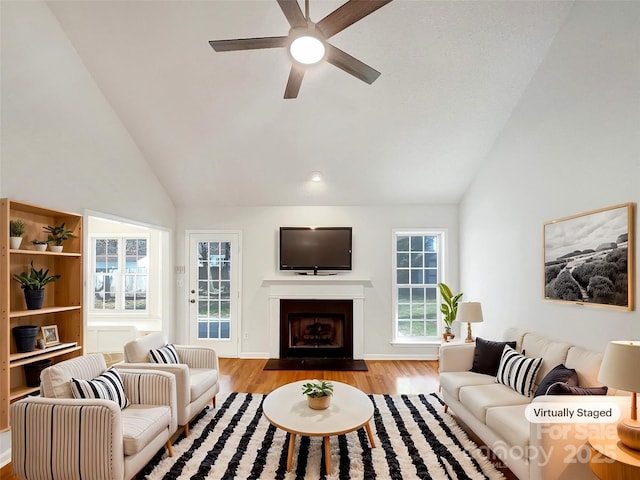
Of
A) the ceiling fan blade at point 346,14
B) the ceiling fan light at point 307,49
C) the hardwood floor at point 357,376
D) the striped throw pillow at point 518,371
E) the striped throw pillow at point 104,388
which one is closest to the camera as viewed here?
the ceiling fan blade at point 346,14

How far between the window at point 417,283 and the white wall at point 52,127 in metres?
4.02

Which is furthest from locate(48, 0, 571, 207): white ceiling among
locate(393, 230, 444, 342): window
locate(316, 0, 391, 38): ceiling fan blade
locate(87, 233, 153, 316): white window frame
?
locate(87, 233, 153, 316): white window frame

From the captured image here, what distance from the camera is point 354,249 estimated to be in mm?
5613

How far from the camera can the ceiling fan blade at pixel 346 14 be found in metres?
1.83

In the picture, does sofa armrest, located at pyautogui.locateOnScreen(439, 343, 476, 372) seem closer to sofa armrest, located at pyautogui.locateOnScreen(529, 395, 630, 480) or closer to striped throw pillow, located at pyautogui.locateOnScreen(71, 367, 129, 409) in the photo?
sofa armrest, located at pyautogui.locateOnScreen(529, 395, 630, 480)

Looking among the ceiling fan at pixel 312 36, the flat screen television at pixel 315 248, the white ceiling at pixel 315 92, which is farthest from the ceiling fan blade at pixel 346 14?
the flat screen television at pixel 315 248

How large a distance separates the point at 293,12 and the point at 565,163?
263 cm

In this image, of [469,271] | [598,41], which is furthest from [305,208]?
[598,41]

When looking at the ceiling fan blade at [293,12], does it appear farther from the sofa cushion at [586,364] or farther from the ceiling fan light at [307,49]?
the sofa cushion at [586,364]

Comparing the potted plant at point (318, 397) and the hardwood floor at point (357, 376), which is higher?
the potted plant at point (318, 397)

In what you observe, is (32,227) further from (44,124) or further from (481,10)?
(481,10)

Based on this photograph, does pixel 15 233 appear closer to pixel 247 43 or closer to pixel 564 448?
pixel 247 43

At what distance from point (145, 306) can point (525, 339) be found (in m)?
5.91

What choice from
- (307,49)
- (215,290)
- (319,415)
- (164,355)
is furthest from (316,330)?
(307,49)
